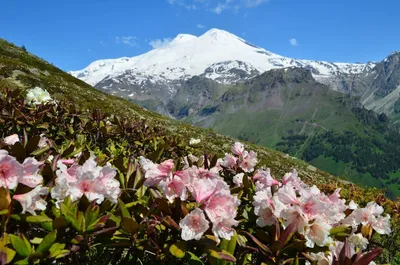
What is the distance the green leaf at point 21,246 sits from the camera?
1.92 meters

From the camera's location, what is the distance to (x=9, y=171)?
7.18 feet

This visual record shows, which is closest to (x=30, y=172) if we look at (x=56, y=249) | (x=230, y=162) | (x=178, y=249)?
(x=56, y=249)

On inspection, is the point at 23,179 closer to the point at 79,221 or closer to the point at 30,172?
the point at 30,172

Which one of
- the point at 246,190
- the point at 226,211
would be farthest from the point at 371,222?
the point at 226,211

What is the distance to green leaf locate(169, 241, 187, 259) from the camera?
2.20m

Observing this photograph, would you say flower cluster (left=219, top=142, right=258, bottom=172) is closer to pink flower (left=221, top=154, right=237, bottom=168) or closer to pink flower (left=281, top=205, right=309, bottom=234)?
pink flower (left=221, top=154, right=237, bottom=168)

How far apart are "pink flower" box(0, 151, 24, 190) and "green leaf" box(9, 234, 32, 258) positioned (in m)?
0.37

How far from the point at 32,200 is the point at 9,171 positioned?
0.25 meters

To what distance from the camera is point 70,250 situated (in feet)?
7.09

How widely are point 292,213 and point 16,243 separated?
1819mm

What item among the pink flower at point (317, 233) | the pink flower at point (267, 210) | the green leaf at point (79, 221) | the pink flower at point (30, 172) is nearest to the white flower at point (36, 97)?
the pink flower at point (30, 172)

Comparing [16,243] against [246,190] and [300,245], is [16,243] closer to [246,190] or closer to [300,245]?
[300,245]

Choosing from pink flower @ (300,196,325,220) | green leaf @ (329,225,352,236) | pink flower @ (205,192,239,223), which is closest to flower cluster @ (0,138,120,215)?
pink flower @ (205,192,239,223)

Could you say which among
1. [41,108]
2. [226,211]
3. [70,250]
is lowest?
[70,250]
